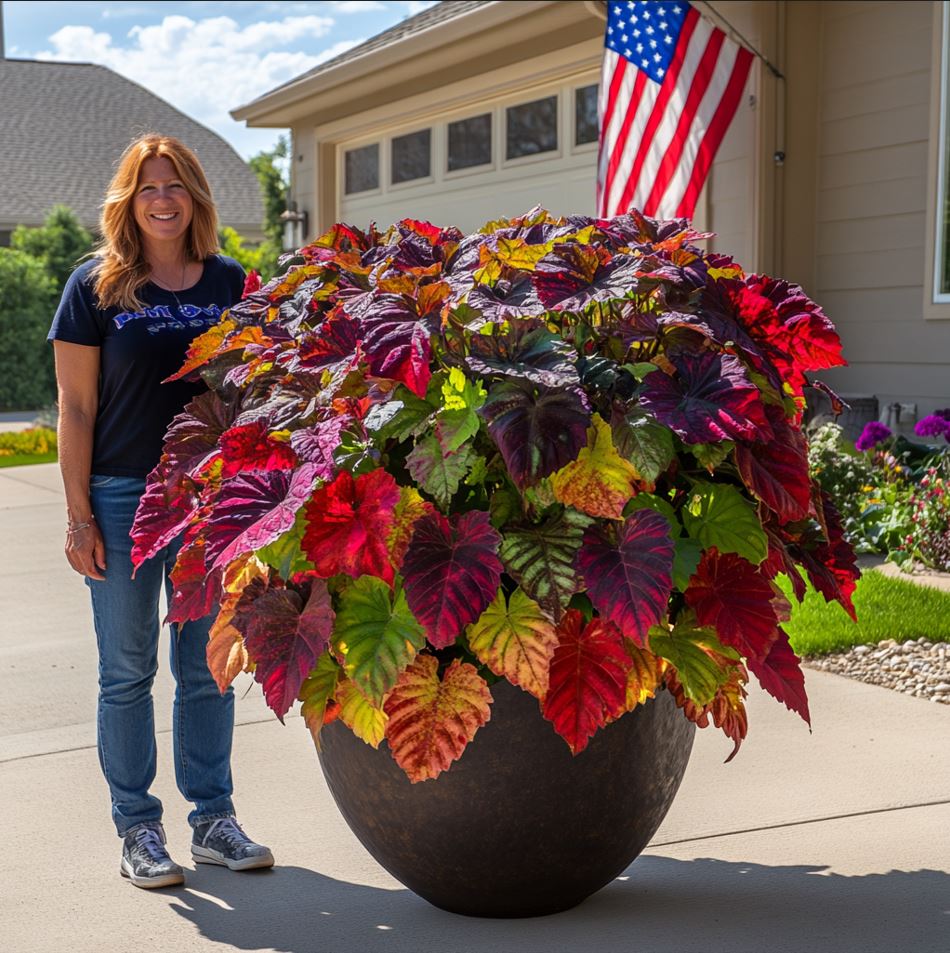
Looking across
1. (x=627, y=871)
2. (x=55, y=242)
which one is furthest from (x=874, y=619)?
(x=55, y=242)

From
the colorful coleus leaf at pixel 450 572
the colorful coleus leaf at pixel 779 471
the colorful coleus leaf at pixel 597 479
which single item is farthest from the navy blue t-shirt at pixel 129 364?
the colorful coleus leaf at pixel 779 471

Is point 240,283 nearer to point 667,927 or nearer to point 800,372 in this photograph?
point 800,372

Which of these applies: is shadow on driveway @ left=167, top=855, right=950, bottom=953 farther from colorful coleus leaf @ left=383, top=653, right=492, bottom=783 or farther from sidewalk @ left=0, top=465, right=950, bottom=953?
colorful coleus leaf @ left=383, top=653, right=492, bottom=783

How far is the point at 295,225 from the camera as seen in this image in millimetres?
14977

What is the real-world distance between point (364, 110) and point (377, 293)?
11.0 metres

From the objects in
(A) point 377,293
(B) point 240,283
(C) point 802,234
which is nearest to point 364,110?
(C) point 802,234

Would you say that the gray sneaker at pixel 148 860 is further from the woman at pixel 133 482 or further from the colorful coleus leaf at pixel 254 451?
the colorful coleus leaf at pixel 254 451

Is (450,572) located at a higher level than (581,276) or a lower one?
lower

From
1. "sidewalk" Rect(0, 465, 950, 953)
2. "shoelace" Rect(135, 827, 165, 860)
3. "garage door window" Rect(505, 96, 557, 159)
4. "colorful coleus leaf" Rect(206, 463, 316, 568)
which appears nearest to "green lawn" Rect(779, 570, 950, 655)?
"sidewalk" Rect(0, 465, 950, 953)

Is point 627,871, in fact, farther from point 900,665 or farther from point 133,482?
point 900,665

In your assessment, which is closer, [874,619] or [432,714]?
[432,714]

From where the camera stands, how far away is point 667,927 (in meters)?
3.05

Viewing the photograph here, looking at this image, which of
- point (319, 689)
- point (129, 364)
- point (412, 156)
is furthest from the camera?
point (412, 156)

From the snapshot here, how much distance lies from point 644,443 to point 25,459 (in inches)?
485
